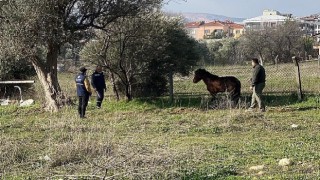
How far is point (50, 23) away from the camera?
1734 centimetres

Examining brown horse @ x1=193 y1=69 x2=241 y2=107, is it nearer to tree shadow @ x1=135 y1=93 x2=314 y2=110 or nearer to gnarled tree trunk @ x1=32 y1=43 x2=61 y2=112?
tree shadow @ x1=135 y1=93 x2=314 y2=110

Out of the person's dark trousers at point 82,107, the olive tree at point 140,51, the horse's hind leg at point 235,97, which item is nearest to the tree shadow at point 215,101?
the horse's hind leg at point 235,97

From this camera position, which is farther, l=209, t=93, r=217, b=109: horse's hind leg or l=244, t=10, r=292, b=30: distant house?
l=244, t=10, r=292, b=30: distant house

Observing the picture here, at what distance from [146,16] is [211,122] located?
846cm

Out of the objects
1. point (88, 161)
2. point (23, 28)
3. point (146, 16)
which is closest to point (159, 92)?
point (146, 16)

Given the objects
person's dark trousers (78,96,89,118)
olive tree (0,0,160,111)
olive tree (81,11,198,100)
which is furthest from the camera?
olive tree (81,11,198,100)

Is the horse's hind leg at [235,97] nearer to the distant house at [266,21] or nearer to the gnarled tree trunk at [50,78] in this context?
the gnarled tree trunk at [50,78]

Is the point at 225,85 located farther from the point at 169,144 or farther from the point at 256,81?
the point at 169,144

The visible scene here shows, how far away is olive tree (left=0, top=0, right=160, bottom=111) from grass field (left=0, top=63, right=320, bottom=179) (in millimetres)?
1896

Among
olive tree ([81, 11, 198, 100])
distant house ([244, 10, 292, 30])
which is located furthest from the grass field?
distant house ([244, 10, 292, 30])

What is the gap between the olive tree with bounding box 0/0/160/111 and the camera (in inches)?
669

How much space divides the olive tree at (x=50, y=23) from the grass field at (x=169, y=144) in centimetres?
190

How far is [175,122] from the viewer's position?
1493 centimetres

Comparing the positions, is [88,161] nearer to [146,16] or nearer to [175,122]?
[175,122]
